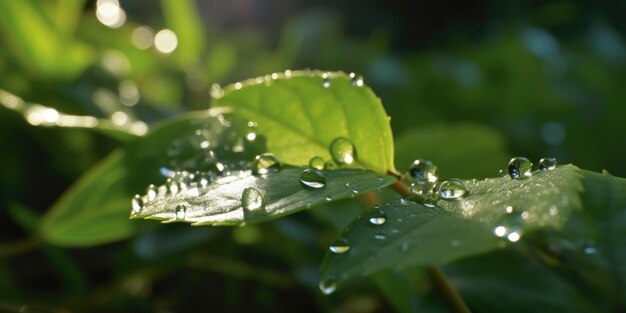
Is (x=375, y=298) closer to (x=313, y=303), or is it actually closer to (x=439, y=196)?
(x=313, y=303)

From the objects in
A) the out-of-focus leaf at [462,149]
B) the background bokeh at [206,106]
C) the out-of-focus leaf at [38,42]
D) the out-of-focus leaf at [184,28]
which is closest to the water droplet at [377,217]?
the background bokeh at [206,106]

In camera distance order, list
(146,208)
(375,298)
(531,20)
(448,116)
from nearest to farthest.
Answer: (146,208) → (375,298) → (448,116) → (531,20)

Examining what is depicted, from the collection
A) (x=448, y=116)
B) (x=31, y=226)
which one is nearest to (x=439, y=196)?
(x=31, y=226)

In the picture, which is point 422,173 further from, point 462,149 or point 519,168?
point 462,149

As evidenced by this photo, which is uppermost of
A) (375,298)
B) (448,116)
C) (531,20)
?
(531,20)

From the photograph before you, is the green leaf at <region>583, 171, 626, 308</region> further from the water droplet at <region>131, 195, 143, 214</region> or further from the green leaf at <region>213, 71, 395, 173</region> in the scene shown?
the water droplet at <region>131, 195, 143, 214</region>

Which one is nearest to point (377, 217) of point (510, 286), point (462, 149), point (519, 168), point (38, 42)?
point (519, 168)

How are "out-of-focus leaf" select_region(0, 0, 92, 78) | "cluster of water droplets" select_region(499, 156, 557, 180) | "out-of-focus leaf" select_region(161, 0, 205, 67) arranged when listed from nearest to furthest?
1. "cluster of water droplets" select_region(499, 156, 557, 180)
2. "out-of-focus leaf" select_region(0, 0, 92, 78)
3. "out-of-focus leaf" select_region(161, 0, 205, 67)

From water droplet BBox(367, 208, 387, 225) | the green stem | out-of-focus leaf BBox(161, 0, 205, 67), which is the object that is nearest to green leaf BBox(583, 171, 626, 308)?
water droplet BBox(367, 208, 387, 225)
